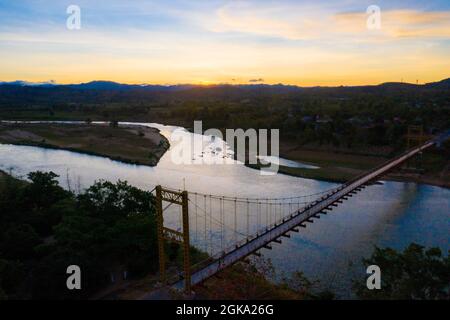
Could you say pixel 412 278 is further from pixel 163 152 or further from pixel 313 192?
pixel 163 152

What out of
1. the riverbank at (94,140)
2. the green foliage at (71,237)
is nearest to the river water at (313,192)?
the riverbank at (94,140)

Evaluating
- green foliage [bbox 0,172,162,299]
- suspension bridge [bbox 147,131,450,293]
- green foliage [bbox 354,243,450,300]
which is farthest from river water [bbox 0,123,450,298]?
green foliage [bbox 0,172,162,299]

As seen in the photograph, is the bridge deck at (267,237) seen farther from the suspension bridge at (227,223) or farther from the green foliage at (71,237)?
the green foliage at (71,237)

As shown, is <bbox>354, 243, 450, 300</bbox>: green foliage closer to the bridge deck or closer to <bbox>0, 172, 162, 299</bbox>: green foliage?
the bridge deck
